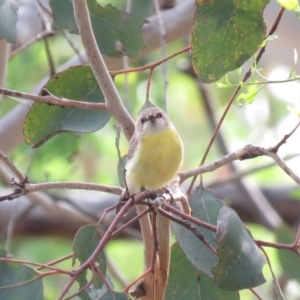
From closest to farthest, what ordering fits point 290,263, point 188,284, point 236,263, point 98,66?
1. point 236,263
2. point 98,66
3. point 188,284
4. point 290,263

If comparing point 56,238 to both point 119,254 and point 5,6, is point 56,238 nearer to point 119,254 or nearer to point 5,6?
point 119,254

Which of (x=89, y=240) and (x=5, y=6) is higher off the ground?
(x=5, y=6)

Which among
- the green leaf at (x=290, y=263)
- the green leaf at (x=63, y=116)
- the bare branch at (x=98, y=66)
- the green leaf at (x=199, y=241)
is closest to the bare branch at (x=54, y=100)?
the bare branch at (x=98, y=66)

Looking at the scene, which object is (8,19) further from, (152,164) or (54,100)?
(152,164)

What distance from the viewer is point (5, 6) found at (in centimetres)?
114

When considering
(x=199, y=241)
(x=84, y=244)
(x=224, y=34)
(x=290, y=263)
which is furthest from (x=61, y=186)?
(x=290, y=263)

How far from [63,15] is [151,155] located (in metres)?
0.31

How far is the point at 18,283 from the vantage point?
989mm

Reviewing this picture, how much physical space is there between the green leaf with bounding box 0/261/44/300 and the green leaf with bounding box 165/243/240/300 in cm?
23

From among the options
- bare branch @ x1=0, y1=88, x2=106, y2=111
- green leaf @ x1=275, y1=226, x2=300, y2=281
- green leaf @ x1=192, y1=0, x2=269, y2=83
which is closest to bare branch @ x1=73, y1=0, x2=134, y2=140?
bare branch @ x1=0, y1=88, x2=106, y2=111

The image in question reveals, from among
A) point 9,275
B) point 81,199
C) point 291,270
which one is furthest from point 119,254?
point 9,275

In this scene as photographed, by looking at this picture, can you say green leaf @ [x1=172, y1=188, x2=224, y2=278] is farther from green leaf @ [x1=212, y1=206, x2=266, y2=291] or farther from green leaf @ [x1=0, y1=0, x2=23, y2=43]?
green leaf @ [x1=0, y1=0, x2=23, y2=43]

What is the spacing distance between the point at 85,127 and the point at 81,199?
1.24 metres

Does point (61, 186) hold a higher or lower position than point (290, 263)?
higher
